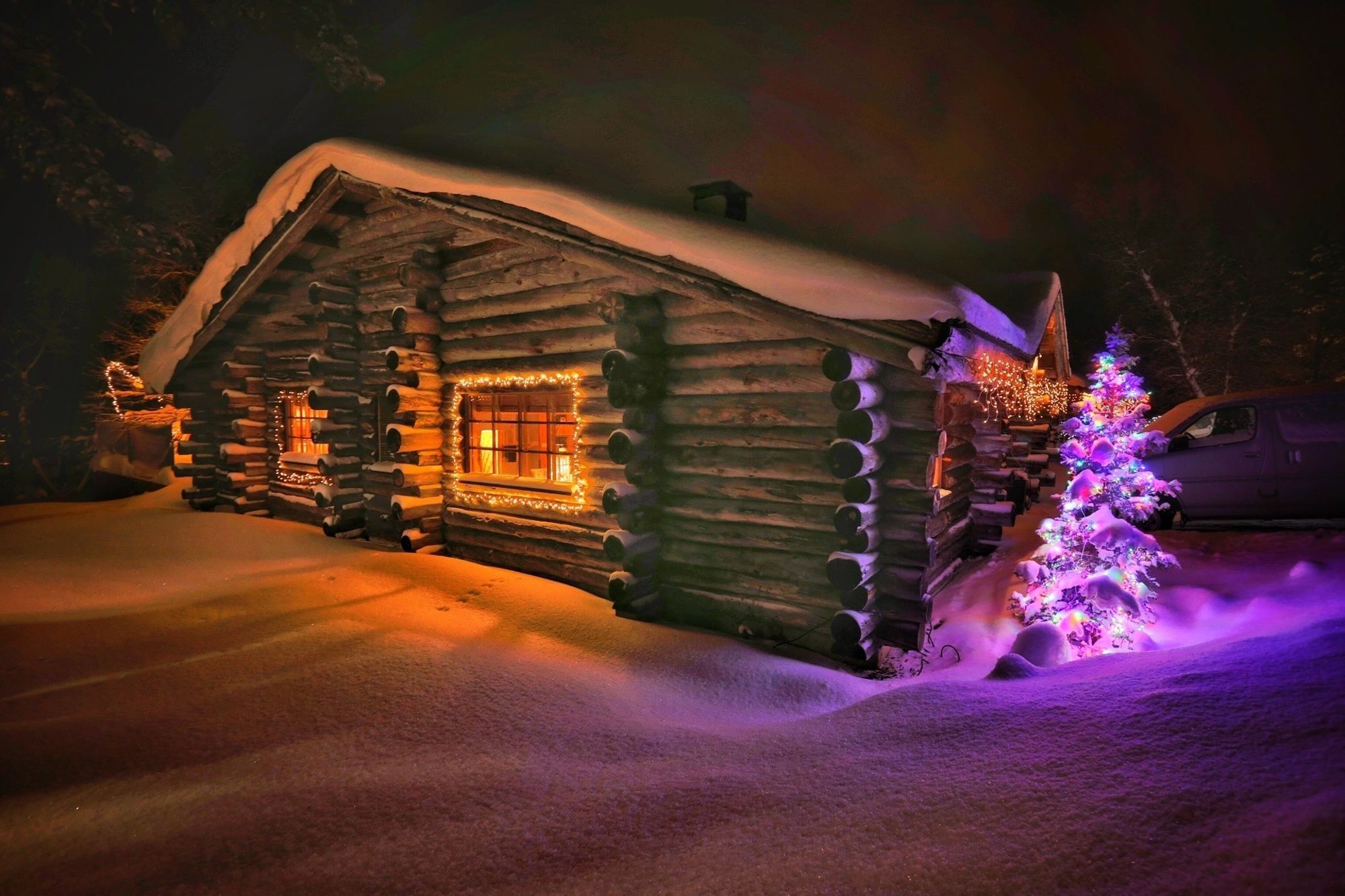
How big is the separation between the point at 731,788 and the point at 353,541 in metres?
8.51

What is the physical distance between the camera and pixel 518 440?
8516 mm

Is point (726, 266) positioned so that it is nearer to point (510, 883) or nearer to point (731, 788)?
point (731, 788)

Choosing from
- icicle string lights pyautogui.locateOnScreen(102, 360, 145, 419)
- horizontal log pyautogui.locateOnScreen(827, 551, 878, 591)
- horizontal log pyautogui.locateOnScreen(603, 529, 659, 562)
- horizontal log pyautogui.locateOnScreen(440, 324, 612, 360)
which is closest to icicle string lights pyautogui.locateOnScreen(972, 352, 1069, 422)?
horizontal log pyautogui.locateOnScreen(827, 551, 878, 591)

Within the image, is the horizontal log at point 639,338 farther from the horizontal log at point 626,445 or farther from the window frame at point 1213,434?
the window frame at point 1213,434

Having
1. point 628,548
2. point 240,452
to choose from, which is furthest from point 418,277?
point 240,452

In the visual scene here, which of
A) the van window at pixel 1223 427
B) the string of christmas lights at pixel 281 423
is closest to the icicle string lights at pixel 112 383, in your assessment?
the string of christmas lights at pixel 281 423

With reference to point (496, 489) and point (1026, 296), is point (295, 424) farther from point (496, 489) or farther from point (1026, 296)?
point (1026, 296)

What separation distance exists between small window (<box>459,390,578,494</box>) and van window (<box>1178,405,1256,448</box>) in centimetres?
955

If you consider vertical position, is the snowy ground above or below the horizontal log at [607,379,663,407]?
below

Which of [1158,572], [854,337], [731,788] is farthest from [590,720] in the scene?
[1158,572]

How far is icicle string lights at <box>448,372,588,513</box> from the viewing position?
7281mm

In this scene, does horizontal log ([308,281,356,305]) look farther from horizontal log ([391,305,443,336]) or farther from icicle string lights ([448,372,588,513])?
icicle string lights ([448,372,588,513])

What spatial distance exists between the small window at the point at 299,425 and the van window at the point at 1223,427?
15.2 metres

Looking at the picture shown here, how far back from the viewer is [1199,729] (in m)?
2.55
